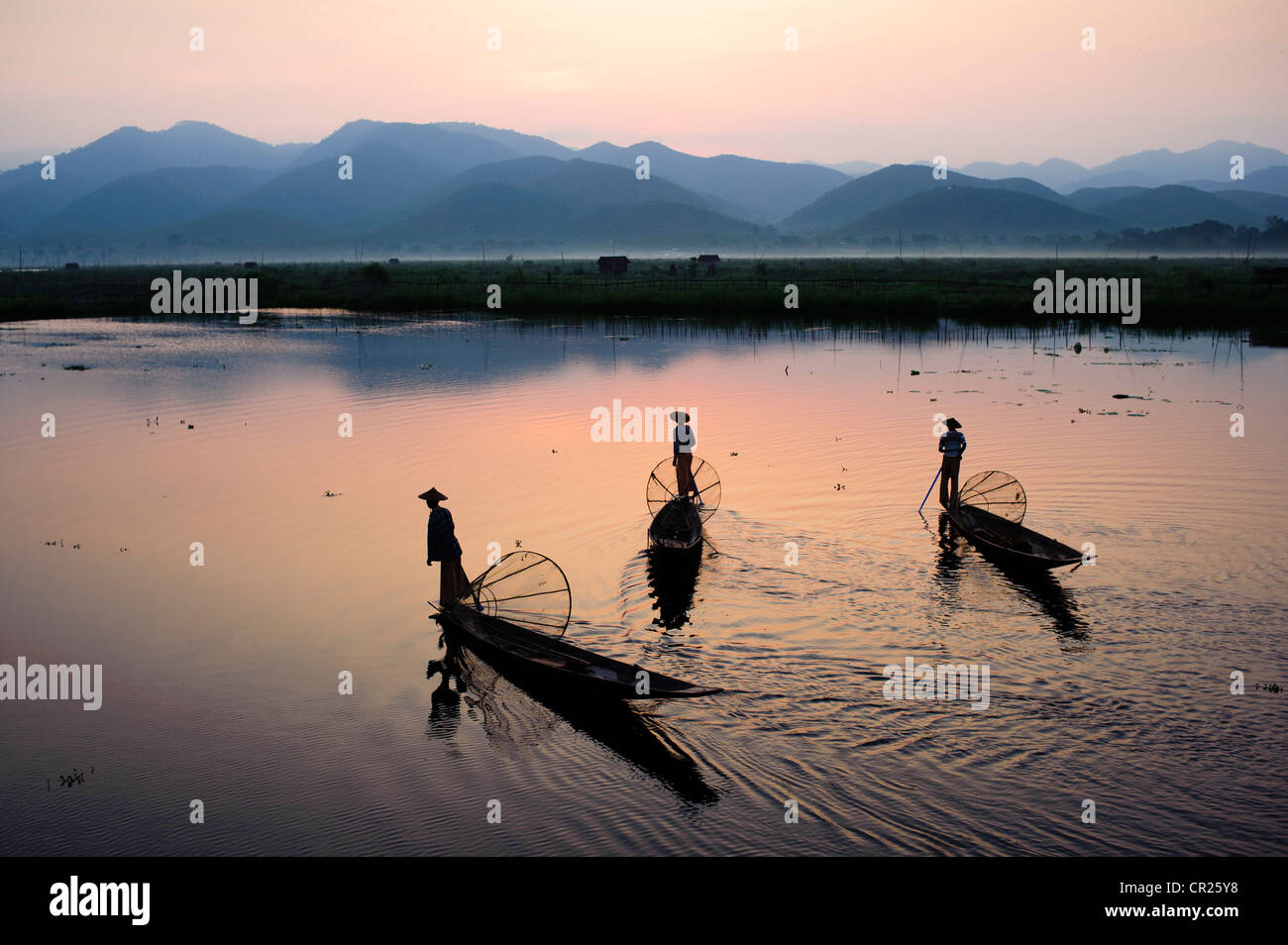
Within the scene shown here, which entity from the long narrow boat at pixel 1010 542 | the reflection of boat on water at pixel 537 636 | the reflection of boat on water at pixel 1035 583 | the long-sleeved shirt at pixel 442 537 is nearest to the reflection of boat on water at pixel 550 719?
the reflection of boat on water at pixel 537 636

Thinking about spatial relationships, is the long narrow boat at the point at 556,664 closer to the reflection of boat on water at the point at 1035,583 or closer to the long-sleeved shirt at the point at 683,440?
the reflection of boat on water at the point at 1035,583

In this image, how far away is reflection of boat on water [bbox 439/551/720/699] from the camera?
1134 centimetres

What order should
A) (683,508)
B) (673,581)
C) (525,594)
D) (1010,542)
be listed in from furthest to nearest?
(683,508)
(1010,542)
(673,581)
(525,594)

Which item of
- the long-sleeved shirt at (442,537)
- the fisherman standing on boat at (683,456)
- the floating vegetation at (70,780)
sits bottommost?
the floating vegetation at (70,780)

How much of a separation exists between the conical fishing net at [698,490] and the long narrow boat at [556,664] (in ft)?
21.6

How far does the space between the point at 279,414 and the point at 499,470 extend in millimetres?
12803

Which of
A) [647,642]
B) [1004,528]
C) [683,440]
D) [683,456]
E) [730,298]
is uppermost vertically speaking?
[730,298]

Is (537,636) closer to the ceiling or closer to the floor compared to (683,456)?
→ closer to the floor

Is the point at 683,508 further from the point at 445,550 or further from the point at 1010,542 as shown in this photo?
the point at 1010,542

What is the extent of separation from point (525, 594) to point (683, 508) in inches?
199

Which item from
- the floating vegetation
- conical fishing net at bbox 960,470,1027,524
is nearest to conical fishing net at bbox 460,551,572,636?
the floating vegetation

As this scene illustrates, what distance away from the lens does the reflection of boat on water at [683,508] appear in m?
17.7

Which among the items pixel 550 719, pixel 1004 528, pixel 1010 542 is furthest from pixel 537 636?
pixel 1004 528

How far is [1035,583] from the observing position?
53.1 feet
